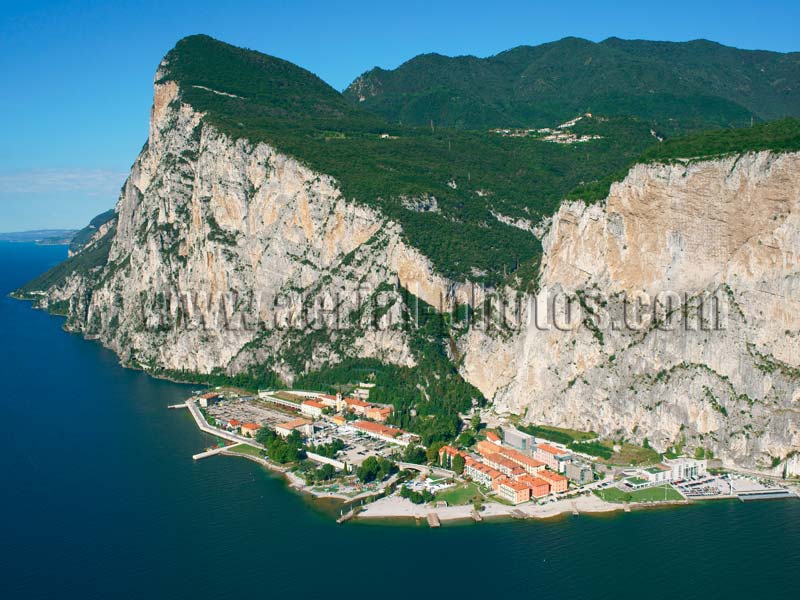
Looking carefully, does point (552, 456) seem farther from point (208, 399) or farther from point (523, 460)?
point (208, 399)

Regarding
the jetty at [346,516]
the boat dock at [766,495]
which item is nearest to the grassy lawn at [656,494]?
the boat dock at [766,495]

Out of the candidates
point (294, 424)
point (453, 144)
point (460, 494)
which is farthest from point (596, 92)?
point (460, 494)

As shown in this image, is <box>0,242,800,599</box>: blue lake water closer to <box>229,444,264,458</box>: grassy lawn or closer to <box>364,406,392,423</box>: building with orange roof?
<box>229,444,264,458</box>: grassy lawn

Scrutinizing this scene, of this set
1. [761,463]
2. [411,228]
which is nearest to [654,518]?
[761,463]

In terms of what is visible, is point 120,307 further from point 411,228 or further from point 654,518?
point 654,518

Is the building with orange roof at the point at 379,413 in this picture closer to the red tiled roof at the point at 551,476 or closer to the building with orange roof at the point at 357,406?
the building with orange roof at the point at 357,406
